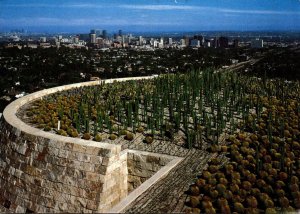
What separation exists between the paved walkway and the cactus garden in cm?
22

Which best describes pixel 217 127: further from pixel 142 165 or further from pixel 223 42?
pixel 223 42

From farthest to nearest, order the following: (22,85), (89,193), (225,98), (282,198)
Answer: (22,85), (225,98), (89,193), (282,198)

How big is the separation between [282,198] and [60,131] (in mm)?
5579

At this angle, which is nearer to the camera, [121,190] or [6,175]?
[121,190]

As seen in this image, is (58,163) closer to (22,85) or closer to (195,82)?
(195,82)

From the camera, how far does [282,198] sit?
6.53 metres

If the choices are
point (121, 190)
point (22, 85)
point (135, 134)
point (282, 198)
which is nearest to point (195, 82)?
point (135, 134)

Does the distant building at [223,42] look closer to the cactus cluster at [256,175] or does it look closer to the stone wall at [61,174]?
the cactus cluster at [256,175]

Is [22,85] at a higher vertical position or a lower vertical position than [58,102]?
lower

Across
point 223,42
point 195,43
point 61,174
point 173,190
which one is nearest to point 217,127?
point 173,190

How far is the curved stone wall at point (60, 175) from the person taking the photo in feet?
24.7

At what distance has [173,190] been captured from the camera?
23.8 ft

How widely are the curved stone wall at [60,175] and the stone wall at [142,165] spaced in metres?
0.30

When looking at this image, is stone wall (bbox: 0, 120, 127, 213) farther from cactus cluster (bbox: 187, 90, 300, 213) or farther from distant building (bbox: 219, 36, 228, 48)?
distant building (bbox: 219, 36, 228, 48)
